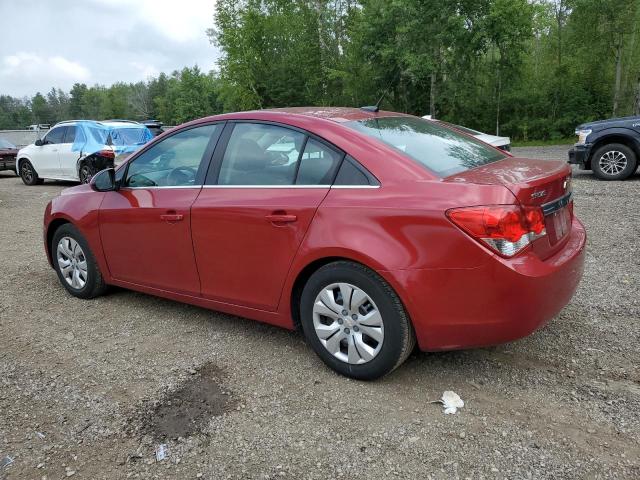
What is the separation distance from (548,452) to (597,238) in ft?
14.1

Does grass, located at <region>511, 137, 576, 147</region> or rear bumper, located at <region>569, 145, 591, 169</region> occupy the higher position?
rear bumper, located at <region>569, 145, 591, 169</region>

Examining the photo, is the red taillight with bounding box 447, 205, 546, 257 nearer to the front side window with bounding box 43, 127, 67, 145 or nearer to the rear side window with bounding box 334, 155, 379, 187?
the rear side window with bounding box 334, 155, 379, 187

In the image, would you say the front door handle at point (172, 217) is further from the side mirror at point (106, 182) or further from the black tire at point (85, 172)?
the black tire at point (85, 172)

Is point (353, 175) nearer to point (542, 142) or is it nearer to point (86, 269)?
point (86, 269)

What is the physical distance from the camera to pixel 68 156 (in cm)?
1344

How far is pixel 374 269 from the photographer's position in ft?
9.37

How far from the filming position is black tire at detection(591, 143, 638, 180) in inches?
386

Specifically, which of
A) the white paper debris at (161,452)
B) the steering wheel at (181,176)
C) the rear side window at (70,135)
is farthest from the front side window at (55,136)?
the white paper debris at (161,452)

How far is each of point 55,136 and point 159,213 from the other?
471 inches

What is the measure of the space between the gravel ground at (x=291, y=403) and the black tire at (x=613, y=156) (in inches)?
258

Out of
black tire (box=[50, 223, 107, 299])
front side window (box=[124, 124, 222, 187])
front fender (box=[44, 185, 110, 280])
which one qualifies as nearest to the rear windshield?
front side window (box=[124, 124, 222, 187])

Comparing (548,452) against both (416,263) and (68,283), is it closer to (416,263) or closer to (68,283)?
(416,263)

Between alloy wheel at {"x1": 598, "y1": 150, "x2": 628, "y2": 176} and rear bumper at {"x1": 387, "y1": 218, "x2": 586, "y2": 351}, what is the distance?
842 cm

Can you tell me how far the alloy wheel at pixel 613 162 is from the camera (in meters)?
9.94
